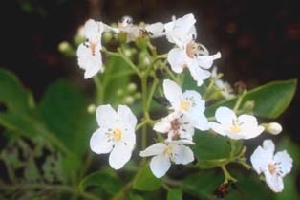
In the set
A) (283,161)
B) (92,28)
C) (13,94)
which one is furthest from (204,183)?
(13,94)

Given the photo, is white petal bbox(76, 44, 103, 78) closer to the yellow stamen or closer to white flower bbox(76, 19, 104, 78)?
white flower bbox(76, 19, 104, 78)

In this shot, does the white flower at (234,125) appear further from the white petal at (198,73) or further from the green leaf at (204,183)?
the green leaf at (204,183)

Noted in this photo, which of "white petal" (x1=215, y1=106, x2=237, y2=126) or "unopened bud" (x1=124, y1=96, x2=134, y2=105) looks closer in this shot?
"white petal" (x1=215, y1=106, x2=237, y2=126)

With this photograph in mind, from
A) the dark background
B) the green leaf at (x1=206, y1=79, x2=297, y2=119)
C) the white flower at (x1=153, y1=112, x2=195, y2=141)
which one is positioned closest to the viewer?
the white flower at (x1=153, y1=112, x2=195, y2=141)

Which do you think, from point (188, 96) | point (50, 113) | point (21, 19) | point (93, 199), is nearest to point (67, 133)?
point (50, 113)

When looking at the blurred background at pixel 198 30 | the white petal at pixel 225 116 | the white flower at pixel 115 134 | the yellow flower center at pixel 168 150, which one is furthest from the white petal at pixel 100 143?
the blurred background at pixel 198 30

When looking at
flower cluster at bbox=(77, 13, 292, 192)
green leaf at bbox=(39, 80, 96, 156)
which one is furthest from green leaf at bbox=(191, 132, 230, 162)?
green leaf at bbox=(39, 80, 96, 156)

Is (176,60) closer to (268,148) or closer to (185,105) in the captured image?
(185,105)
